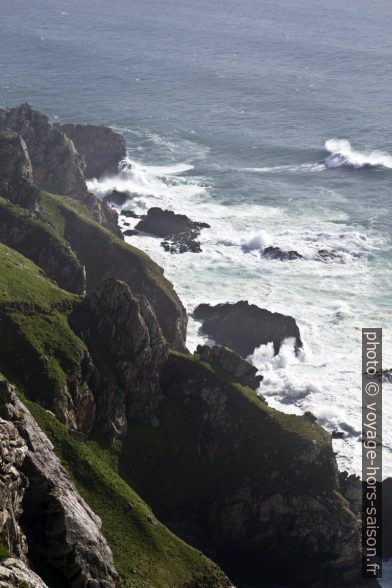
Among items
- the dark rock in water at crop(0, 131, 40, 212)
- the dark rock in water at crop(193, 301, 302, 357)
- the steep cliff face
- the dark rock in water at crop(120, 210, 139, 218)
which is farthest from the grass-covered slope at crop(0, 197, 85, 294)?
the dark rock in water at crop(120, 210, 139, 218)

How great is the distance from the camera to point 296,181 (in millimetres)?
184125

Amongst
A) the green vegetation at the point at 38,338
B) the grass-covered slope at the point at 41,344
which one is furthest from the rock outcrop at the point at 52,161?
the grass-covered slope at the point at 41,344

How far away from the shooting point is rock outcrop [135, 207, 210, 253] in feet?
472

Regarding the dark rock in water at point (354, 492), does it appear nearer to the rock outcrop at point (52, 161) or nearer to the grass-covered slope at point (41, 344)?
the grass-covered slope at point (41, 344)

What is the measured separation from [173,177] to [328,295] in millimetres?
65751

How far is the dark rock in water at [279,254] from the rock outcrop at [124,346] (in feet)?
196

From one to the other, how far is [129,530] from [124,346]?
2252cm

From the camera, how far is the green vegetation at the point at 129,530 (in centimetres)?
6262

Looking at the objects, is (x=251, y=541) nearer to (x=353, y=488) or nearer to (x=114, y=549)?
(x=353, y=488)

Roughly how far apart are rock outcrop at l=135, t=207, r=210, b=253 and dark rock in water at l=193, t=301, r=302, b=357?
29.9 m

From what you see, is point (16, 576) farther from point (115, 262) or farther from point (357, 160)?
point (357, 160)

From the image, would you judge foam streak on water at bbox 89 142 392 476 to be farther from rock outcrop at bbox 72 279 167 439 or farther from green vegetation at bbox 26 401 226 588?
green vegetation at bbox 26 401 226 588

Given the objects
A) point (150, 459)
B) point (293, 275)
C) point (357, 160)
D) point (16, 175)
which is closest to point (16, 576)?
point (150, 459)

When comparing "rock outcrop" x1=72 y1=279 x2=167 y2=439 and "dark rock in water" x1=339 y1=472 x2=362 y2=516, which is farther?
"rock outcrop" x1=72 y1=279 x2=167 y2=439
